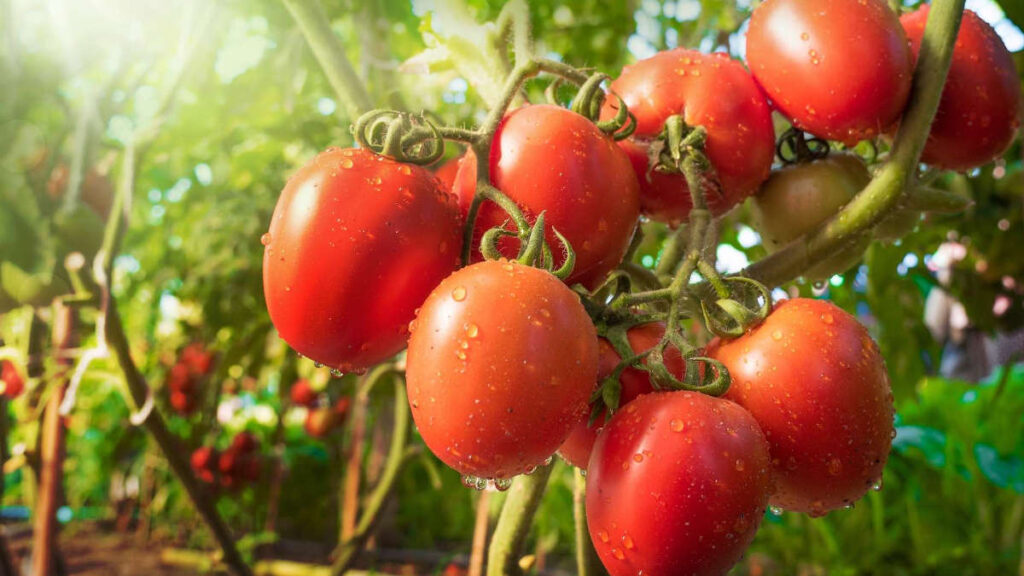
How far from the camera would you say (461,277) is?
0.39 meters

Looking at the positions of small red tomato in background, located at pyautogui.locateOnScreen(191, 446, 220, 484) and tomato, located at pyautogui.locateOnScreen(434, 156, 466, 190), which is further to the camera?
small red tomato in background, located at pyautogui.locateOnScreen(191, 446, 220, 484)

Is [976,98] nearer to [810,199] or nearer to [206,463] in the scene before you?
[810,199]

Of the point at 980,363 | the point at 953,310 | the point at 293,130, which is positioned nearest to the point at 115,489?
the point at 293,130

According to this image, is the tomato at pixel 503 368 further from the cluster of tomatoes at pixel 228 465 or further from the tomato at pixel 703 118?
the cluster of tomatoes at pixel 228 465

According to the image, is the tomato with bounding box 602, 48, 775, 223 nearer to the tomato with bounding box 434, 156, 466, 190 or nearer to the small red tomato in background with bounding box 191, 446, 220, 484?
the tomato with bounding box 434, 156, 466, 190

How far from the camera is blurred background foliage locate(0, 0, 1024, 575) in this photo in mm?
995

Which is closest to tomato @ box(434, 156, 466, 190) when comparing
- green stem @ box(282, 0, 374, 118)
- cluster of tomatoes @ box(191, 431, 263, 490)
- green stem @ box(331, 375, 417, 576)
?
green stem @ box(282, 0, 374, 118)

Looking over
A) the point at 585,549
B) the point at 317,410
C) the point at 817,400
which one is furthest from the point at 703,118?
the point at 317,410

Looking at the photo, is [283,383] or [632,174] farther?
[283,383]

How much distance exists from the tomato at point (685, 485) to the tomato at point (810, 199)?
0.23 metres

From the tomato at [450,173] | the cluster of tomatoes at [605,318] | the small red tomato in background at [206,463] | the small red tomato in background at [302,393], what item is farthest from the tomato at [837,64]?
the small red tomato in background at [206,463]

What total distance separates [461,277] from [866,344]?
255 millimetres

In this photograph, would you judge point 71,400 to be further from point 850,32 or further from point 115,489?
point 115,489

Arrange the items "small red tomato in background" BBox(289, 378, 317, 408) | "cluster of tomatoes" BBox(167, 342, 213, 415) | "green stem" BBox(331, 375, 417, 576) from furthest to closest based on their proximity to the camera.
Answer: "cluster of tomatoes" BBox(167, 342, 213, 415), "small red tomato in background" BBox(289, 378, 317, 408), "green stem" BBox(331, 375, 417, 576)
